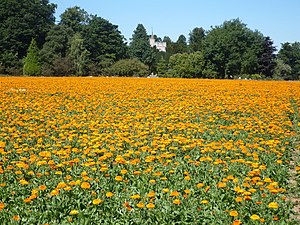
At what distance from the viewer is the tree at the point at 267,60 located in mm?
69125

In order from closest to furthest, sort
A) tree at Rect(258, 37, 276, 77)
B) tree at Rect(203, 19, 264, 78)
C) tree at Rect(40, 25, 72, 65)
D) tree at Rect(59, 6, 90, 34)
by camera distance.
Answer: tree at Rect(40, 25, 72, 65) → tree at Rect(203, 19, 264, 78) → tree at Rect(258, 37, 276, 77) → tree at Rect(59, 6, 90, 34)

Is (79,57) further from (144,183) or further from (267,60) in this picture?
(144,183)

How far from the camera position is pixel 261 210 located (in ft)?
14.7

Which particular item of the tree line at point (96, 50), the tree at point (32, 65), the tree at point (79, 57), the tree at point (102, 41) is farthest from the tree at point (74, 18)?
the tree at point (32, 65)

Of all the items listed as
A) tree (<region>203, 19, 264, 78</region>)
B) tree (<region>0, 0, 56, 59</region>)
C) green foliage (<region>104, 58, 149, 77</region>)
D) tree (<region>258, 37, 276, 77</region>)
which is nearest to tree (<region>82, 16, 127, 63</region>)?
tree (<region>0, 0, 56, 59</region>)

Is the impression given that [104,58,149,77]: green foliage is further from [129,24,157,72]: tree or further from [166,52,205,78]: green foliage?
[129,24,157,72]: tree

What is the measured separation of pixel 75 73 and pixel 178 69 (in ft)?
53.8

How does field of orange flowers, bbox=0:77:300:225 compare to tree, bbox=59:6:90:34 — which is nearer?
field of orange flowers, bbox=0:77:300:225

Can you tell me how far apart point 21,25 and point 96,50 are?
1371cm

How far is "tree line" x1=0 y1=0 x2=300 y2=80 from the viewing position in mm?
54500

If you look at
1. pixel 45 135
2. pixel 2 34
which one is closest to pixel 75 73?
pixel 2 34

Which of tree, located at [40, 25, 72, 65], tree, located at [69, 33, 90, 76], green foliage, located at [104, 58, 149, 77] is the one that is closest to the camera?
tree, located at [69, 33, 90, 76]

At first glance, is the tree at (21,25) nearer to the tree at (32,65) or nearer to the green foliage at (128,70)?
the tree at (32,65)

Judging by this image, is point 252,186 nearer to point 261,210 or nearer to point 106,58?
point 261,210
